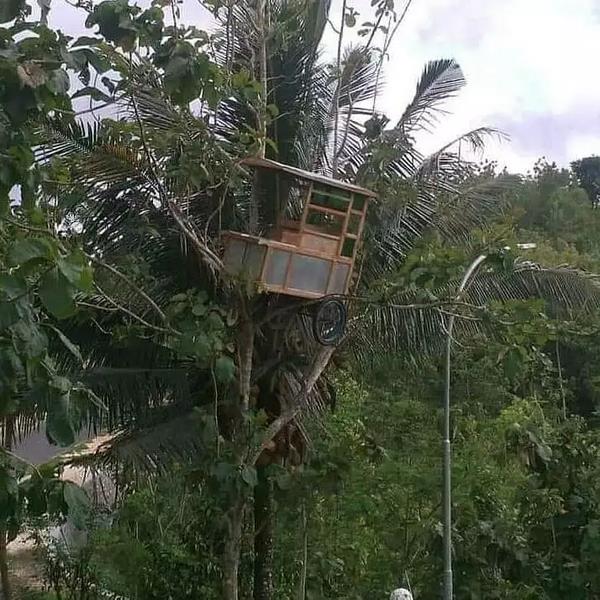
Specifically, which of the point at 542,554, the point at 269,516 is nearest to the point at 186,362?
the point at 269,516

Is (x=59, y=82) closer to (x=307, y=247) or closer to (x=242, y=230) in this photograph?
(x=307, y=247)

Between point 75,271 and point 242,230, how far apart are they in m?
5.46

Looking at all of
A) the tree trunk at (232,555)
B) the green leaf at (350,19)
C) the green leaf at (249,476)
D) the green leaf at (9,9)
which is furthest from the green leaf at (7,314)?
the green leaf at (350,19)

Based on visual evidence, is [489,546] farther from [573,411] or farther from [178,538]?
[573,411]

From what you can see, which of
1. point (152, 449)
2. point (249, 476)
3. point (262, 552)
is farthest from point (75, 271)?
point (262, 552)

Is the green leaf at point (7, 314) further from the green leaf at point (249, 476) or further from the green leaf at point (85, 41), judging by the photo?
the green leaf at point (249, 476)

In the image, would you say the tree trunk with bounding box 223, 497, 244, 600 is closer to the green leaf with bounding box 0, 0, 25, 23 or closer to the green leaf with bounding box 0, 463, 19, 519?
the green leaf with bounding box 0, 463, 19, 519

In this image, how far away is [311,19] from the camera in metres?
7.45

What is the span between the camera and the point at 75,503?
2.42 metres

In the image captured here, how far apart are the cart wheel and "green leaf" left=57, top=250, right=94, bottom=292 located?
15.6 feet

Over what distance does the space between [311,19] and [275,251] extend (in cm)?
217

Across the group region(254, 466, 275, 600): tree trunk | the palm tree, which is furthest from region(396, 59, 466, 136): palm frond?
region(254, 466, 275, 600): tree trunk

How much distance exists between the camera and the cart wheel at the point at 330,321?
6836mm

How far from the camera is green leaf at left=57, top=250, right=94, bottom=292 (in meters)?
1.98
